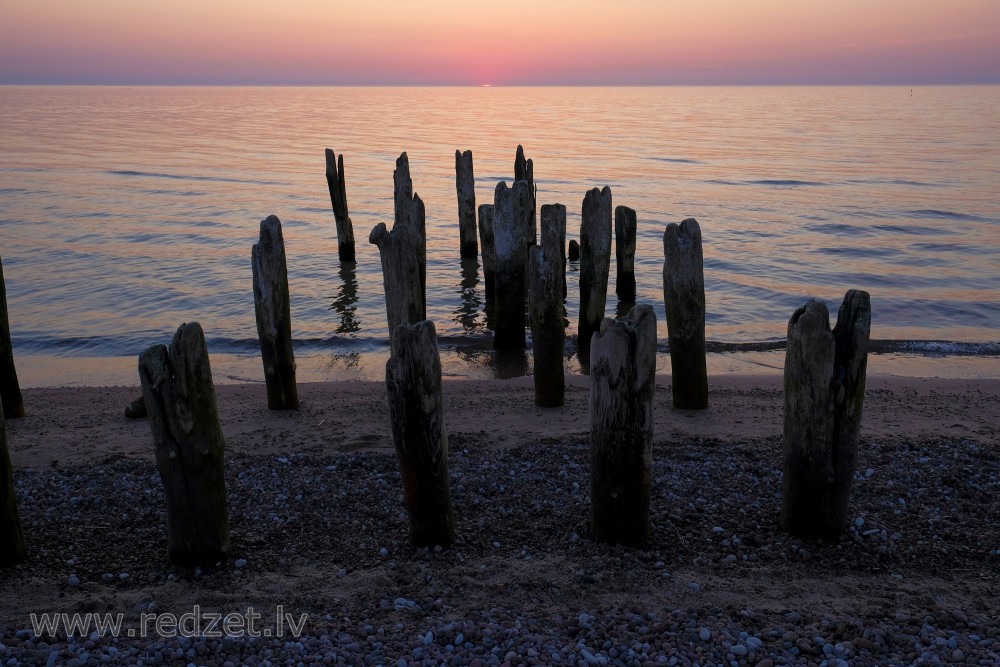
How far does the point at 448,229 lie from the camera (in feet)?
81.0

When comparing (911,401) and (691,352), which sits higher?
(691,352)

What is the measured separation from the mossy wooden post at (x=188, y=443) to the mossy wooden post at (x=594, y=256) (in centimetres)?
706

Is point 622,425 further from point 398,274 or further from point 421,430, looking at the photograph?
point 398,274

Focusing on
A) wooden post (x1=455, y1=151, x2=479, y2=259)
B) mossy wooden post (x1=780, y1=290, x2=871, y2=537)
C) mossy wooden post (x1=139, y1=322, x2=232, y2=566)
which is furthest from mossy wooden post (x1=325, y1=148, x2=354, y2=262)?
mossy wooden post (x1=780, y1=290, x2=871, y2=537)

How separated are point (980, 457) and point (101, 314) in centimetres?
1437

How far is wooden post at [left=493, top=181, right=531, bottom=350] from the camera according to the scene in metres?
12.1

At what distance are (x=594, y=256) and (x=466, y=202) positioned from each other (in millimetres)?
7125

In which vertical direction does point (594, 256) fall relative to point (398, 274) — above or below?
below

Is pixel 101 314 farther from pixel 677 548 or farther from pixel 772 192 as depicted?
pixel 772 192

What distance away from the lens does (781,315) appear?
1584 cm

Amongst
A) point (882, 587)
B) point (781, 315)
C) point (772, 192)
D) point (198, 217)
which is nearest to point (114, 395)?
point (882, 587)

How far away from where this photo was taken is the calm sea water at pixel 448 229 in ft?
49.5

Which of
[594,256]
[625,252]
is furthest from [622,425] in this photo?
[625,252]

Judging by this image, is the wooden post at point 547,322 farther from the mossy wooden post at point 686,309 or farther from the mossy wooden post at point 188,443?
the mossy wooden post at point 188,443
